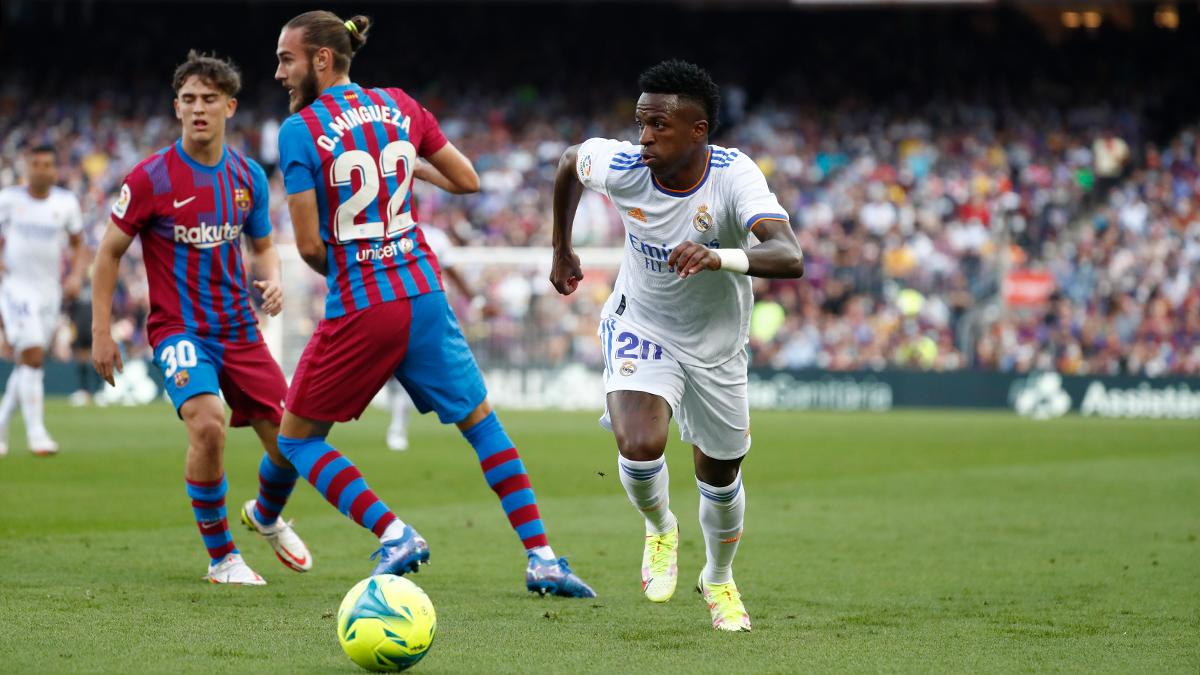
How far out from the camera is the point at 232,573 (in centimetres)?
737

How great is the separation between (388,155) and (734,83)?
101ft

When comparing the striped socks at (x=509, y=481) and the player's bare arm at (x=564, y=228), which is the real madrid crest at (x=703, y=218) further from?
the striped socks at (x=509, y=481)

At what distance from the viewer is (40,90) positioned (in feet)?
114

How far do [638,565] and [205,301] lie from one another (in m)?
→ 2.77

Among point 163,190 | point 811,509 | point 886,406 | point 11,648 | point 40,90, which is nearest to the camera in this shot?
point 11,648

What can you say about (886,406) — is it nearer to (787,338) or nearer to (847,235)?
(787,338)

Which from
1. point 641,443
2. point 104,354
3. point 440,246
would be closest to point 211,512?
point 104,354

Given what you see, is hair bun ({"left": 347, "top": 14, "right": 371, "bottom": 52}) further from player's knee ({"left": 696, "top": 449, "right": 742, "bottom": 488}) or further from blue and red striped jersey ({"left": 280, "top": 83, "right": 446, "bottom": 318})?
player's knee ({"left": 696, "top": 449, "right": 742, "bottom": 488})

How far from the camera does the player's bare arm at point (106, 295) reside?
718 centimetres

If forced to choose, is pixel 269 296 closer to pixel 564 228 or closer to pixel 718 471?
pixel 564 228

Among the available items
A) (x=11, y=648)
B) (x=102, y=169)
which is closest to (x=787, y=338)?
(x=102, y=169)

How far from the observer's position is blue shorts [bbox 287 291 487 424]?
21.6 ft

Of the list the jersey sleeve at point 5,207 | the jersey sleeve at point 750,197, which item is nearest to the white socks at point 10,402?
the jersey sleeve at point 5,207

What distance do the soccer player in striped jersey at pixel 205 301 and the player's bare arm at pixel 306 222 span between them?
814mm
